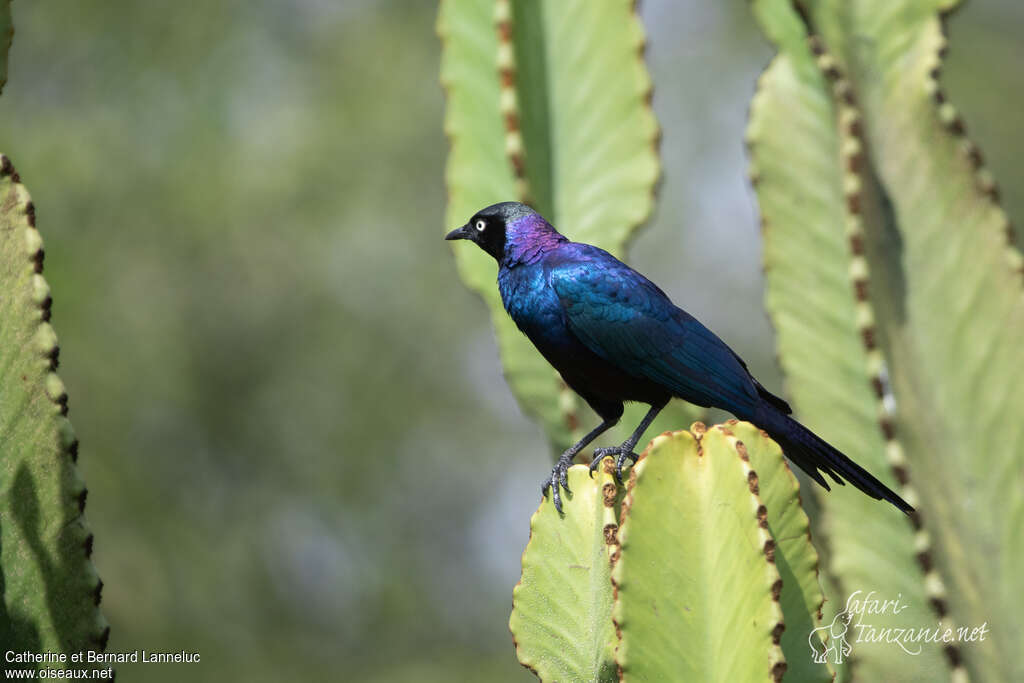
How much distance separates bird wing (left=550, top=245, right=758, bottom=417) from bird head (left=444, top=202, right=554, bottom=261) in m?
0.20

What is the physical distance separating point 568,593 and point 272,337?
7913mm

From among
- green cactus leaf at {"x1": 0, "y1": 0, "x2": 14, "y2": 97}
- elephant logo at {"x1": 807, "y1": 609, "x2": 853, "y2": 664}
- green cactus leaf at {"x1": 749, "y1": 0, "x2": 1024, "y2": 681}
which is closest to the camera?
green cactus leaf at {"x1": 0, "y1": 0, "x2": 14, "y2": 97}

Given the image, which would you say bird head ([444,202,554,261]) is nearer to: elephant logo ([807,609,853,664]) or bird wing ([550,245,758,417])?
bird wing ([550,245,758,417])

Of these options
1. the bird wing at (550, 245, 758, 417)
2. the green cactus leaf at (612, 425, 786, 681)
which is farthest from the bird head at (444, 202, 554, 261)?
the green cactus leaf at (612, 425, 786, 681)

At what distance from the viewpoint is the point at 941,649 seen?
11.9 ft

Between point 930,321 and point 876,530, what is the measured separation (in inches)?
30.7

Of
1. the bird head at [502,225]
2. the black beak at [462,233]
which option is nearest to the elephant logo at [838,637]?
the bird head at [502,225]

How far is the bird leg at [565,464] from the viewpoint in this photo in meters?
3.08

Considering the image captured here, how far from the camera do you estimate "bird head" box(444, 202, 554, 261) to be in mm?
3850

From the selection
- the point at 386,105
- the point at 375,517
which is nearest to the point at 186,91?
the point at 386,105

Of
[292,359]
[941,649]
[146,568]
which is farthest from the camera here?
[292,359]

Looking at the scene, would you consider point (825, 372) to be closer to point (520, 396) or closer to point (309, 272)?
point (520, 396)

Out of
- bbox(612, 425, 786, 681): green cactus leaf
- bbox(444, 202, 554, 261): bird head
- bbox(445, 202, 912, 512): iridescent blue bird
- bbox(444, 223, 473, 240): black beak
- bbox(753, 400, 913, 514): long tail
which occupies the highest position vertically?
bbox(444, 223, 473, 240): black beak

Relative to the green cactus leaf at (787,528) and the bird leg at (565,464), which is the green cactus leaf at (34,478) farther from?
the green cactus leaf at (787,528)
